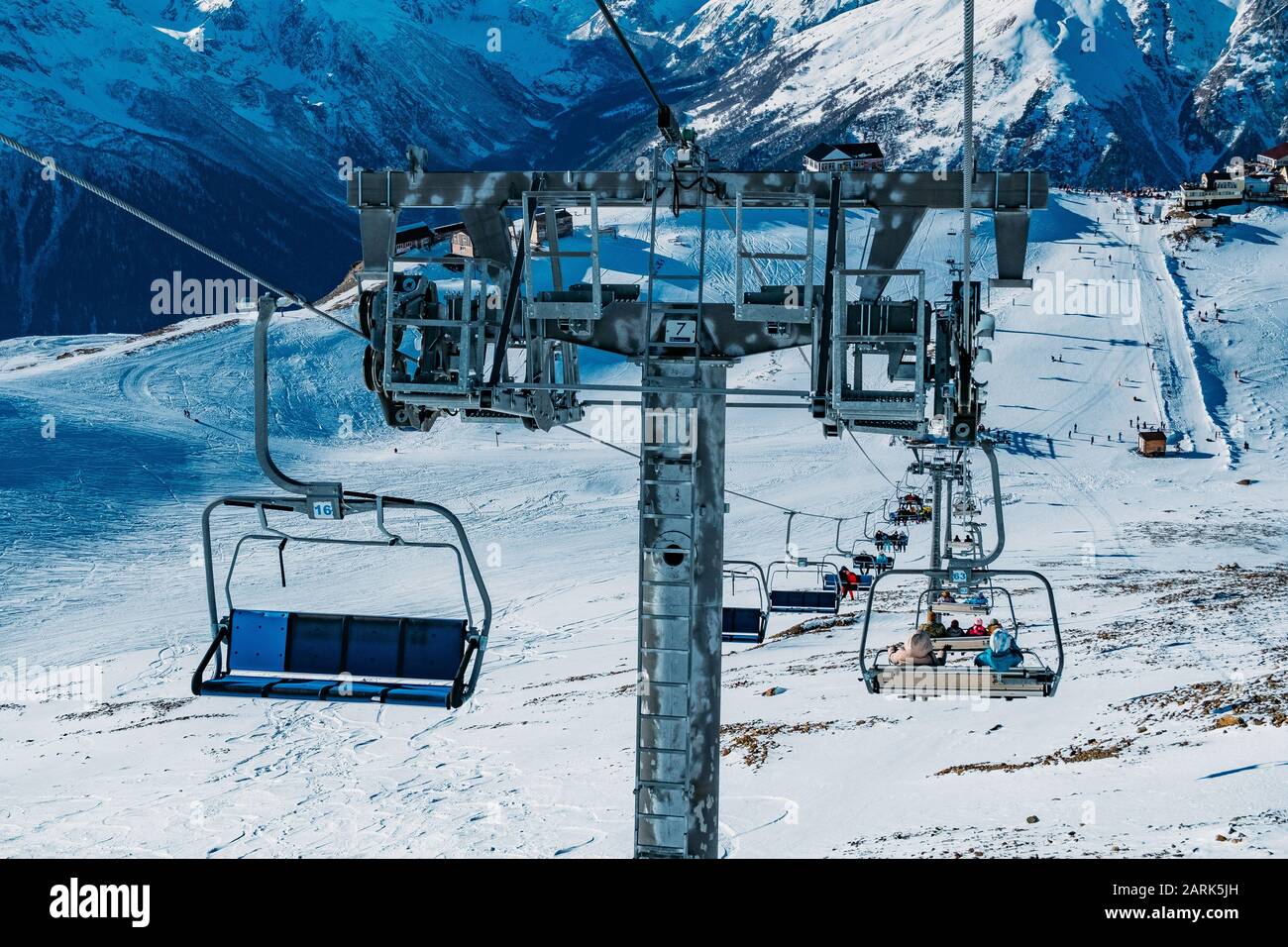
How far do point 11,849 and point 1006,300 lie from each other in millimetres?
59953

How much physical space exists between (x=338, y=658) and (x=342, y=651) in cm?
6

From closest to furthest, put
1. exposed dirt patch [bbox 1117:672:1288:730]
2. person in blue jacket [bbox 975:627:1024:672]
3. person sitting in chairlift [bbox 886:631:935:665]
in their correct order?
person in blue jacket [bbox 975:627:1024:672]
person sitting in chairlift [bbox 886:631:935:665]
exposed dirt patch [bbox 1117:672:1288:730]

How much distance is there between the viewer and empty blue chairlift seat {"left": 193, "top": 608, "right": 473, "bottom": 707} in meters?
9.64

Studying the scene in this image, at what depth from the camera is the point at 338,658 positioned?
10.5 m

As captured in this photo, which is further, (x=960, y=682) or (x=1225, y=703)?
(x=1225, y=703)

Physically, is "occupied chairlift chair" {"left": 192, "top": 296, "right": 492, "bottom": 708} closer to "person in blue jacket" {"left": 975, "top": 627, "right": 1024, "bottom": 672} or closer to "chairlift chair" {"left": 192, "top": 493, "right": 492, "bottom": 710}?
"chairlift chair" {"left": 192, "top": 493, "right": 492, "bottom": 710}

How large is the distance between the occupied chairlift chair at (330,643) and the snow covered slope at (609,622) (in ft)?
24.4

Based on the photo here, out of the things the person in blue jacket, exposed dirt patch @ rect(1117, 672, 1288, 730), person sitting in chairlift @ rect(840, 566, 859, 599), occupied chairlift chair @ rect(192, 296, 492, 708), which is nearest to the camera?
occupied chairlift chair @ rect(192, 296, 492, 708)

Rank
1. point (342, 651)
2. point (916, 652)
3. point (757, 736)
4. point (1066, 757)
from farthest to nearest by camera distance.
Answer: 1. point (757, 736)
2. point (1066, 757)
3. point (916, 652)
4. point (342, 651)

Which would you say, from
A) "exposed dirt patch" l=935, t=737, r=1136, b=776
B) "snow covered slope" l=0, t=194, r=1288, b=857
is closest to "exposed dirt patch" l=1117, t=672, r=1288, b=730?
"snow covered slope" l=0, t=194, r=1288, b=857

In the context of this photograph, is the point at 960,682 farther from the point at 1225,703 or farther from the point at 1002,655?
the point at 1225,703

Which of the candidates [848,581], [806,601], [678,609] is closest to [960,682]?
[678,609]

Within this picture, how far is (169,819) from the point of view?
70.7 feet
